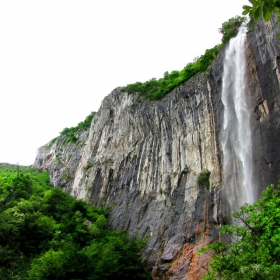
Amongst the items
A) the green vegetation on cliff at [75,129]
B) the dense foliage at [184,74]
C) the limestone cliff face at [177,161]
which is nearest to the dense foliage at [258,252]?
the limestone cliff face at [177,161]

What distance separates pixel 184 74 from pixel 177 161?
11.8 meters

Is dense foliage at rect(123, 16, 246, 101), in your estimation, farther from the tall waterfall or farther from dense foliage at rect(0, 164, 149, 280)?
dense foliage at rect(0, 164, 149, 280)

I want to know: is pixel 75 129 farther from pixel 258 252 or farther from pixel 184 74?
pixel 258 252

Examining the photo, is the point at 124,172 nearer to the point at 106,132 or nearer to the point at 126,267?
the point at 106,132

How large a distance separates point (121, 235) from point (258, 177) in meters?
16.2

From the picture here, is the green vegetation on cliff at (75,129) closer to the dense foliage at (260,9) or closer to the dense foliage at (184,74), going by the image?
the dense foliage at (184,74)

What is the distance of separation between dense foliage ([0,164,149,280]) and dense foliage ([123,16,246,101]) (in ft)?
58.6

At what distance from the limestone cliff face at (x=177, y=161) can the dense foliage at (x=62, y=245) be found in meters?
2.45

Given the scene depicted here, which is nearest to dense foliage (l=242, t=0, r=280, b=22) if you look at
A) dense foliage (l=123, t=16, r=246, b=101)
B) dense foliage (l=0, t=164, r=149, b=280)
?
dense foliage (l=0, t=164, r=149, b=280)

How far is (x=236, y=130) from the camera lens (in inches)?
966

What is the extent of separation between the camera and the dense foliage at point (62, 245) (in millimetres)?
19750

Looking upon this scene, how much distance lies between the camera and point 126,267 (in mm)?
21922

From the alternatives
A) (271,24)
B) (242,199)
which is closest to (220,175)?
(242,199)

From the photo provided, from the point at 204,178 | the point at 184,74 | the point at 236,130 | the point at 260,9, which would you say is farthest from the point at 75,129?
the point at 260,9
